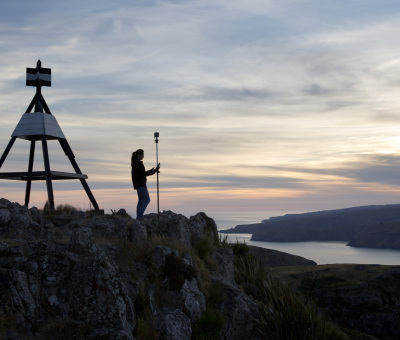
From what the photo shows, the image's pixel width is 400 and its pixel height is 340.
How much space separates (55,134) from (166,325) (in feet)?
35.5

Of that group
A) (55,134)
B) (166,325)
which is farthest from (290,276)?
(166,325)

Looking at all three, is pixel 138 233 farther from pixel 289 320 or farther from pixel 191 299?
pixel 289 320

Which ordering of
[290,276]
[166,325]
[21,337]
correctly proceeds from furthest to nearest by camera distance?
[290,276], [166,325], [21,337]

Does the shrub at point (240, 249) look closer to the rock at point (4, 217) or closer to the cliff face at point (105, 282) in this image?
the cliff face at point (105, 282)

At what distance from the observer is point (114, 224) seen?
14734 millimetres

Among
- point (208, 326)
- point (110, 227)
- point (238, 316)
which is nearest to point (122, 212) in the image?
point (110, 227)

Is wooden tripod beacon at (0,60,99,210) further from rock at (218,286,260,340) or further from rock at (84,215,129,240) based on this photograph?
rock at (218,286,260,340)

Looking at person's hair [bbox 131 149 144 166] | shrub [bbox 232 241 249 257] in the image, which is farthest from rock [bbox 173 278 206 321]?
shrub [bbox 232 241 249 257]

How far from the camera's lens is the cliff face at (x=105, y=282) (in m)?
10.4

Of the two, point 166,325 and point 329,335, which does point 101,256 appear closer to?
point 166,325

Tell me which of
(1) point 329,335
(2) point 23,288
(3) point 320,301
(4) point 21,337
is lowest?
(3) point 320,301

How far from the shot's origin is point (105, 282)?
11.0 m

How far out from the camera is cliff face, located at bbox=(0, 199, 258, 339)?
34.2ft

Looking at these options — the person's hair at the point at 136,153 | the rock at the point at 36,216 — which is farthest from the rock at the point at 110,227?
the person's hair at the point at 136,153
